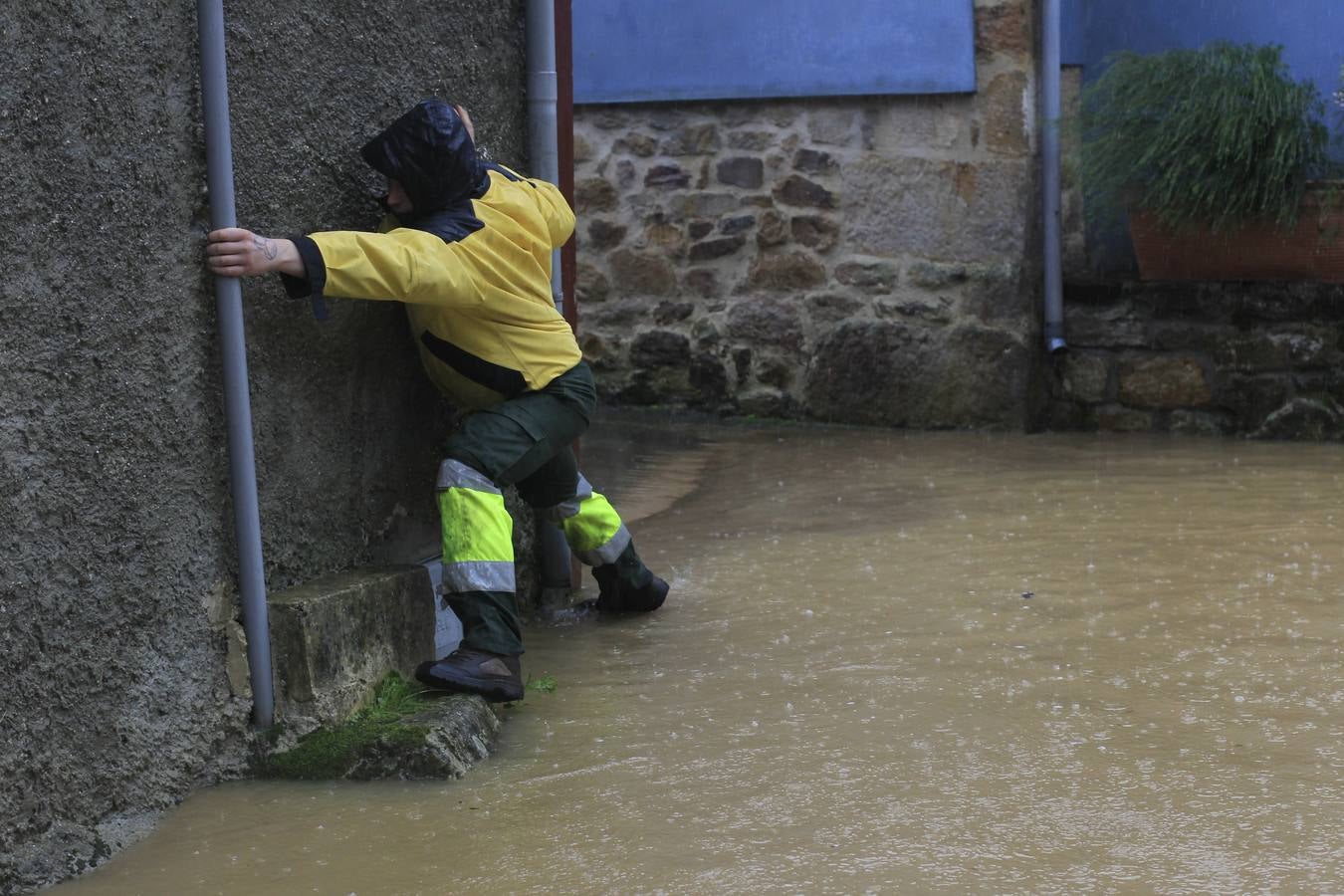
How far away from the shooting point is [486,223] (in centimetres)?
325

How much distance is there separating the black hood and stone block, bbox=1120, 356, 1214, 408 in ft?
14.8

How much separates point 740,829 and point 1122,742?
0.81m

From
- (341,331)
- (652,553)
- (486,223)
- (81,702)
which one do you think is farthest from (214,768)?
(652,553)

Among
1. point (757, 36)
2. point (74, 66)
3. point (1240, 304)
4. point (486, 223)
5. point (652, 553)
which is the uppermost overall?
point (757, 36)

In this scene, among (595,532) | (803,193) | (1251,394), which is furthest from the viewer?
(803,193)

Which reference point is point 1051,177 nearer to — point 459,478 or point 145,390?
point 459,478

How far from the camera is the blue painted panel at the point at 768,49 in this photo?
6.93 metres

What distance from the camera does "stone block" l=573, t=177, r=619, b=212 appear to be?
767 cm

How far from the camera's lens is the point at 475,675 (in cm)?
314

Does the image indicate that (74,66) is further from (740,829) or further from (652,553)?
(652,553)

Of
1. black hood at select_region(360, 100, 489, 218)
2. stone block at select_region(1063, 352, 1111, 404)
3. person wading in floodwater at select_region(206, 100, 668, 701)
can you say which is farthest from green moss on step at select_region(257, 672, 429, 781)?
stone block at select_region(1063, 352, 1111, 404)

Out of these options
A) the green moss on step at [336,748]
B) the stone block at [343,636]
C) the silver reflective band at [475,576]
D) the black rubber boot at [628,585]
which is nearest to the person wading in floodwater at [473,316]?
the silver reflective band at [475,576]

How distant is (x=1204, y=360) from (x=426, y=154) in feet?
15.3

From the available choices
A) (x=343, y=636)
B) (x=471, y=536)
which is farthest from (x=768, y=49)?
(x=343, y=636)
